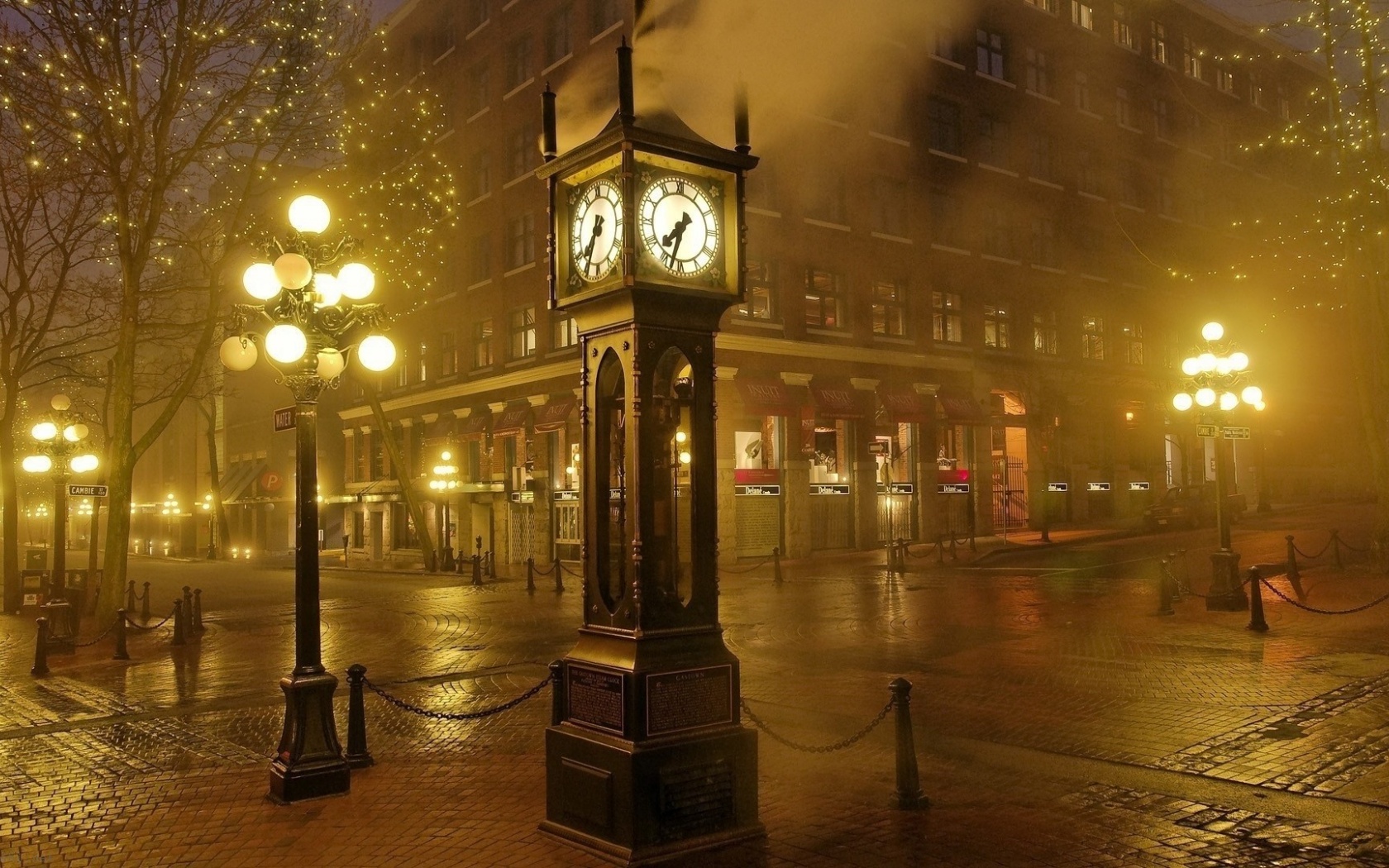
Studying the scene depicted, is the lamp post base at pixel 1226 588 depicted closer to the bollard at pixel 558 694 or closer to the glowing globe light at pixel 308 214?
the bollard at pixel 558 694

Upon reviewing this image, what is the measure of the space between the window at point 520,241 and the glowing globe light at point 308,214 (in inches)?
1073

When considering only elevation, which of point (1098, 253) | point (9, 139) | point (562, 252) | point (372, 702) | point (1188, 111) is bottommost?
point (372, 702)

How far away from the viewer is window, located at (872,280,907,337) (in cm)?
3500

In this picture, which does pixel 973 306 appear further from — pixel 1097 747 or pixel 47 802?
pixel 47 802

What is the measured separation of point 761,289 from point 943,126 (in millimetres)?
10372

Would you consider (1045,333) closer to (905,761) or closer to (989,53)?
(989,53)

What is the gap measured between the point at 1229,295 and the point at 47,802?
4307 centimetres

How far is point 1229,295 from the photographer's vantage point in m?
41.5

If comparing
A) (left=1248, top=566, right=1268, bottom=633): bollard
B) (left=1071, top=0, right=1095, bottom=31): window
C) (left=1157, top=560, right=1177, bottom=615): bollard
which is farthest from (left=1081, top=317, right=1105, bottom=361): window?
(left=1248, top=566, right=1268, bottom=633): bollard

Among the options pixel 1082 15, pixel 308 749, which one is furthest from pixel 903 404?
pixel 308 749

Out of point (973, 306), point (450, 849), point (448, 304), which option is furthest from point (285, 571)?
point (450, 849)

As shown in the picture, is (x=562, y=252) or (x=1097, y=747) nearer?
(x=562, y=252)

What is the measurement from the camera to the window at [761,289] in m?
31.3

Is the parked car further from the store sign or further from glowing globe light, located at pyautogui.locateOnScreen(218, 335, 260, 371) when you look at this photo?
glowing globe light, located at pyautogui.locateOnScreen(218, 335, 260, 371)
